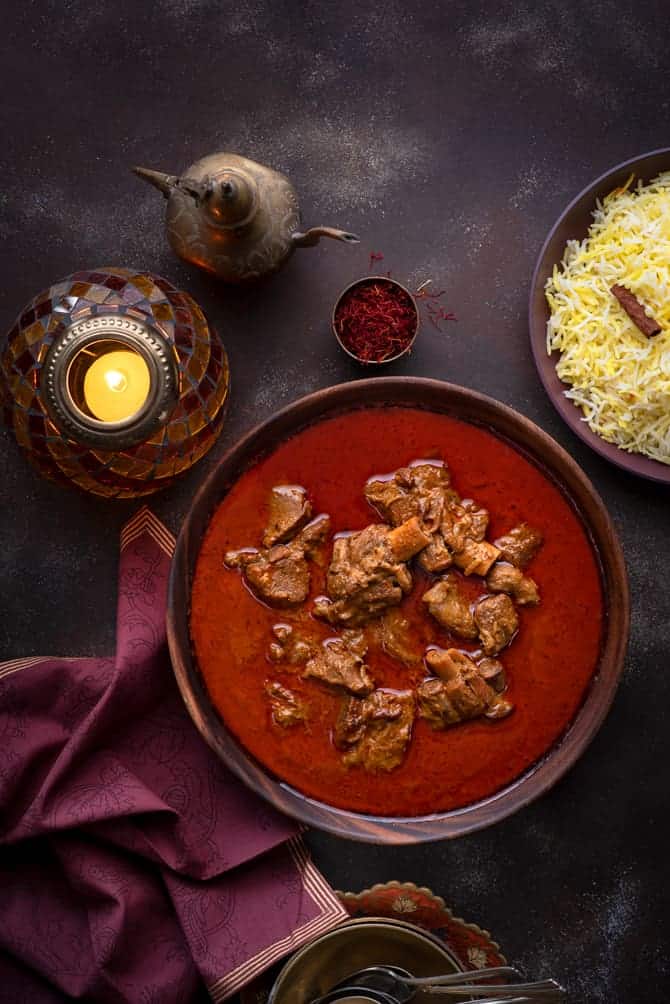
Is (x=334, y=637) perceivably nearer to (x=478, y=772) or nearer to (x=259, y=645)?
(x=259, y=645)

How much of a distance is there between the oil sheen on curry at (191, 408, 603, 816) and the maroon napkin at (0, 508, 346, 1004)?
300mm

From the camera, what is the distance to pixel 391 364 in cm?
323

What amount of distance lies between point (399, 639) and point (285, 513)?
0.58 meters

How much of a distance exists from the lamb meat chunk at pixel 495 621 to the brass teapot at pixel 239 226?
1272 mm

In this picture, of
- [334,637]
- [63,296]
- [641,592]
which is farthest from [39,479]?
[641,592]

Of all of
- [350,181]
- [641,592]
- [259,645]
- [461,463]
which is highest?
[350,181]

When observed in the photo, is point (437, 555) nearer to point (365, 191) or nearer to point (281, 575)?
point (281, 575)

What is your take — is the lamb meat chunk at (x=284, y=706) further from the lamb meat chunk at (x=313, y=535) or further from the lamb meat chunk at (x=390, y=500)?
the lamb meat chunk at (x=390, y=500)

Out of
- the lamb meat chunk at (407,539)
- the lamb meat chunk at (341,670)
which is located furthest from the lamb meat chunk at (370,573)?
the lamb meat chunk at (341,670)

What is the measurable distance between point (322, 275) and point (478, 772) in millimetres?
1914

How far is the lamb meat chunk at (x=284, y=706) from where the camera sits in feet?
9.46

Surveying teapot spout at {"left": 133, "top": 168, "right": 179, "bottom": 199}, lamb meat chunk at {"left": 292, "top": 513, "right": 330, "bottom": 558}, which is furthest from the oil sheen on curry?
teapot spout at {"left": 133, "top": 168, "right": 179, "bottom": 199}

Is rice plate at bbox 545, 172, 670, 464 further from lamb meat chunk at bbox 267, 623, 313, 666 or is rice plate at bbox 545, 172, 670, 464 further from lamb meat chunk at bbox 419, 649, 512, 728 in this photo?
lamb meat chunk at bbox 267, 623, 313, 666

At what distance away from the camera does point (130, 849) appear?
9.77 ft
